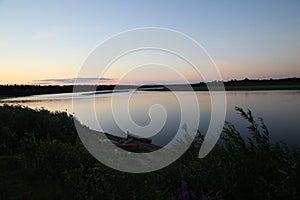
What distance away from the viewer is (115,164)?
6.11 metres

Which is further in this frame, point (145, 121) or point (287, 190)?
point (145, 121)

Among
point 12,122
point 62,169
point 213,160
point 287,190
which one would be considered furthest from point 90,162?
point 12,122

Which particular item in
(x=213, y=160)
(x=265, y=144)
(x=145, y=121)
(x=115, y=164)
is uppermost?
(x=265, y=144)

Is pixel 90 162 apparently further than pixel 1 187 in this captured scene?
Yes

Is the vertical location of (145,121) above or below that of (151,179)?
below

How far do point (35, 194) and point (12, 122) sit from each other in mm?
8781

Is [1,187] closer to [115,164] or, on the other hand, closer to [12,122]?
[115,164]

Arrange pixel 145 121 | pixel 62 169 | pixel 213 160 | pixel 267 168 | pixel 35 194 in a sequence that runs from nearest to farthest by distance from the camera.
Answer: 1. pixel 267 168
2. pixel 213 160
3. pixel 35 194
4. pixel 62 169
5. pixel 145 121

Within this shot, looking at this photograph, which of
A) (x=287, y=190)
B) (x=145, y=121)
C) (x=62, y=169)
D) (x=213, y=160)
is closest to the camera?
(x=287, y=190)

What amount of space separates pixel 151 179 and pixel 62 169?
3.28 m

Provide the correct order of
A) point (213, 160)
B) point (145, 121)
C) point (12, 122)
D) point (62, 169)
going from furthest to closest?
point (145, 121) < point (12, 122) < point (62, 169) < point (213, 160)

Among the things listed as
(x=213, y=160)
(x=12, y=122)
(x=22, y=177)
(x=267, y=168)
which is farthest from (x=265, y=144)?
(x=12, y=122)

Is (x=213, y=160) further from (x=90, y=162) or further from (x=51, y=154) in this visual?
(x=51, y=154)

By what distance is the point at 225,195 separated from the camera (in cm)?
408
